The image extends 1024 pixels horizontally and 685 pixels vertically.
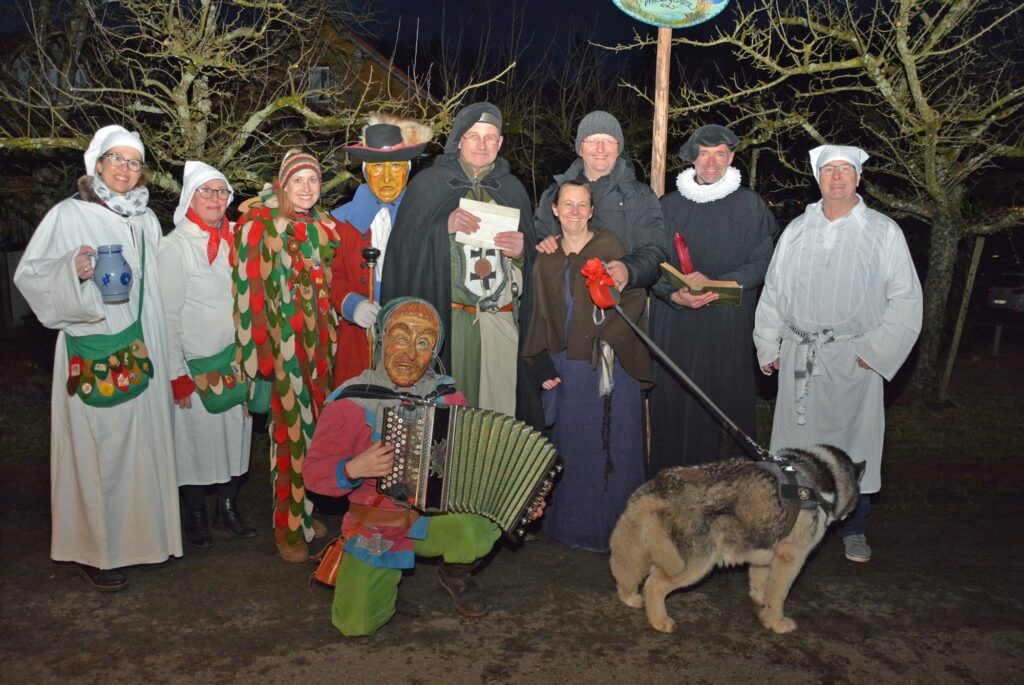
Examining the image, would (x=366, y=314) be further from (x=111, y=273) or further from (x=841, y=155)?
(x=841, y=155)

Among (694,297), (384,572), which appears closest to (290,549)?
(384,572)

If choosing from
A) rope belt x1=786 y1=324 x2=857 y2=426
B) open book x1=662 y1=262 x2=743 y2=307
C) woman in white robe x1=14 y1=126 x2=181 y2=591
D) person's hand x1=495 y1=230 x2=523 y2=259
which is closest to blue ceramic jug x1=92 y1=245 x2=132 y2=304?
woman in white robe x1=14 y1=126 x2=181 y2=591

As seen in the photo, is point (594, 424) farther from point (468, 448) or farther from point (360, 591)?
point (360, 591)

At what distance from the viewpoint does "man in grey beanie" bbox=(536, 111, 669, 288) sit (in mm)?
5504

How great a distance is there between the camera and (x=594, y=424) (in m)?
5.46

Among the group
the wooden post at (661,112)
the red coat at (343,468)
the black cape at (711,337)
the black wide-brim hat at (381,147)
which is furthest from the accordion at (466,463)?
the wooden post at (661,112)

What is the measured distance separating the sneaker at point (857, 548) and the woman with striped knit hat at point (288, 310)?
3402mm

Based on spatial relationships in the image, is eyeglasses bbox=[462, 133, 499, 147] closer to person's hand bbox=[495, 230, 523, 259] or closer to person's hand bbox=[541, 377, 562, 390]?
person's hand bbox=[495, 230, 523, 259]

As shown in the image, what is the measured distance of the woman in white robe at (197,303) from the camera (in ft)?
17.2

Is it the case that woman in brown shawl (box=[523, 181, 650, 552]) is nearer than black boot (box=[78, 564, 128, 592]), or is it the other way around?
black boot (box=[78, 564, 128, 592])

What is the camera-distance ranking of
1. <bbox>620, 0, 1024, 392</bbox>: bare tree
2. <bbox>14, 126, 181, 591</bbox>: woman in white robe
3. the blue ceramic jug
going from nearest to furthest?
1. the blue ceramic jug
2. <bbox>14, 126, 181, 591</bbox>: woman in white robe
3. <bbox>620, 0, 1024, 392</bbox>: bare tree

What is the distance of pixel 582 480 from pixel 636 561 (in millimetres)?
1051

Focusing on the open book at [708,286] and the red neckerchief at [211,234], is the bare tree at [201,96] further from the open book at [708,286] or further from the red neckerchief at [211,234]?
the open book at [708,286]

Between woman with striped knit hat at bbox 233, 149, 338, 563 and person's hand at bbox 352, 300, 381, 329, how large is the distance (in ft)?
1.00
